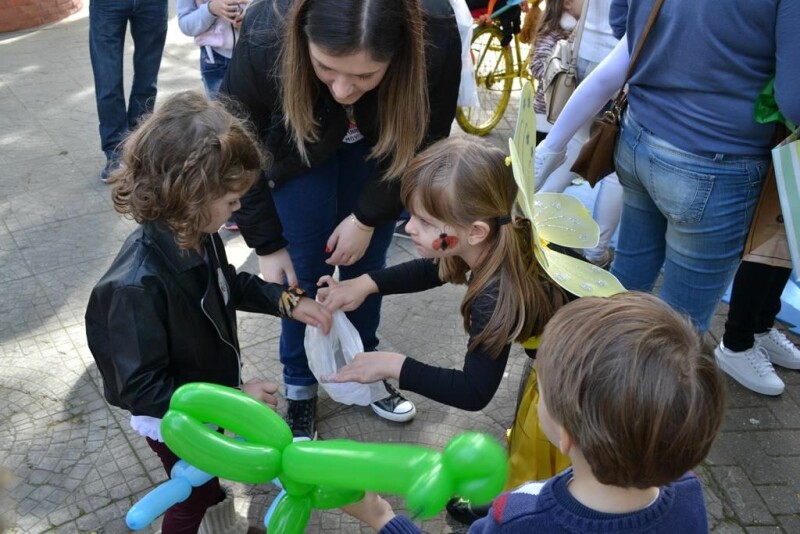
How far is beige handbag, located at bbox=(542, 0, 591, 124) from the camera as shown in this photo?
3568 mm

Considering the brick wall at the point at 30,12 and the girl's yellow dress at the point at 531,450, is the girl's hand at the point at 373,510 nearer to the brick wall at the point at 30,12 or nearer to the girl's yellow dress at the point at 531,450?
the girl's yellow dress at the point at 531,450

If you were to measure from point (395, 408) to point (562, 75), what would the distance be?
1781 mm

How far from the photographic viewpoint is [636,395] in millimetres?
1206

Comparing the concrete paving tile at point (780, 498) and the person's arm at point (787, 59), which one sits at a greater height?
the person's arm at point (787, 59)

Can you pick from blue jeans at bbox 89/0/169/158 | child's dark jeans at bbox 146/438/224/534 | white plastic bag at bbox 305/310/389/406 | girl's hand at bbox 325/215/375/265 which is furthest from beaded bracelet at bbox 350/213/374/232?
blue jeans at bbox 89/0/169/158

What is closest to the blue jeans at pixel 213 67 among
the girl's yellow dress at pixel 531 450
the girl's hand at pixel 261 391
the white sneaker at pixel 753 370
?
the girl's hand at pixel 261 391

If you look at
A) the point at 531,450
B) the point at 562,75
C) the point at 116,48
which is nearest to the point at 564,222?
the point at 531,450

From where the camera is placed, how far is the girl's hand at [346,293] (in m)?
2.29

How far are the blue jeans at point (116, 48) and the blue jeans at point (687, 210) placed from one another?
322 cm

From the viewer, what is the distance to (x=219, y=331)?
1.95 m

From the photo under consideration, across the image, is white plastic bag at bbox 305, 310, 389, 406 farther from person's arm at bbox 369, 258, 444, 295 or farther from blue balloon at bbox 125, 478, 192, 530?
blue balloon at bbox 125, 478, 192, 530

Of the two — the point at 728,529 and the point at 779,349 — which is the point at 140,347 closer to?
the point at 728,529

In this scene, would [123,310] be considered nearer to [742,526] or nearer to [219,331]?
[219,331]

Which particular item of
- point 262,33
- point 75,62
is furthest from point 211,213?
point 75,62
